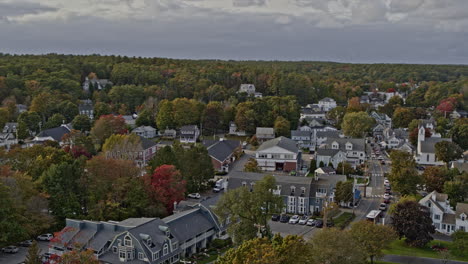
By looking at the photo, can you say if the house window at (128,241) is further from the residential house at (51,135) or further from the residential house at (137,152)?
the residential house at (51,135)

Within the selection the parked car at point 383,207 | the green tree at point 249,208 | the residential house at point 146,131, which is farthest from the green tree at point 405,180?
the residential house at point 146,131

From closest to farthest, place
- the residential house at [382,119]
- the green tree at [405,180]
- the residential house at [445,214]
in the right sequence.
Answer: the residential house at [445,214] → the green tree at [405,180] → the residential house at [382,119]

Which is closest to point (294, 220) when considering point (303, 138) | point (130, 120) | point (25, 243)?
point (25, 243)

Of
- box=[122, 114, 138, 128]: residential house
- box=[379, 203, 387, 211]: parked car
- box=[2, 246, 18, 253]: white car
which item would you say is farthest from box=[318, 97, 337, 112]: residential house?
box=[2, 246, 18, 253]: white car

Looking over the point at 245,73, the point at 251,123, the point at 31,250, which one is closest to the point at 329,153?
the point at 251,123

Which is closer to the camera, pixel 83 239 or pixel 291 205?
pixel 83 239

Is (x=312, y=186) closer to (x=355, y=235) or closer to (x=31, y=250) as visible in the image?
(x=355, y=235)

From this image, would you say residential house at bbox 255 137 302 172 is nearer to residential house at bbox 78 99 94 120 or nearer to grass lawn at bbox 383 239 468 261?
grass lawn at bbox 383 239 468 261
